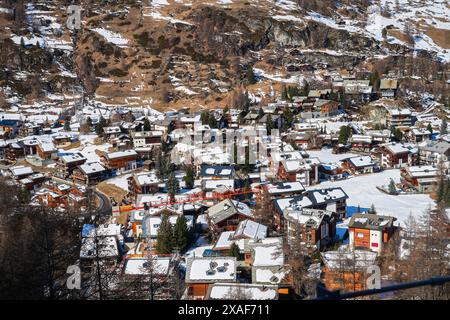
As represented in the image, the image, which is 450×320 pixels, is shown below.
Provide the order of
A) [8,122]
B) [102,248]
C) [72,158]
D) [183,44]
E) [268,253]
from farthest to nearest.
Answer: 1. [183,44]
2. [8,122]
3. [72,158]
4. [102,248]
5. [268,253]

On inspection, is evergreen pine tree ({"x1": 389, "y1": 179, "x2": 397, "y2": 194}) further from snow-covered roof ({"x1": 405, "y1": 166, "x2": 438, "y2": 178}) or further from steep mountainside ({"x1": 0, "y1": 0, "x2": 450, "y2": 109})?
steep mountainside ({"x1": 0, "y1": 0, "x2": 450, "y2": 109})

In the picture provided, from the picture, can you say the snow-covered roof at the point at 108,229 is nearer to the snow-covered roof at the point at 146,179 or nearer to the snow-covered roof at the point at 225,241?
the snow-covered roof at the point at 225,241

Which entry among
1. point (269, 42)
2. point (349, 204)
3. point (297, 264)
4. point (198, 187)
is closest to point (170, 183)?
point (198, 187)

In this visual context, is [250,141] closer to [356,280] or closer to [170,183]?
[170,183]

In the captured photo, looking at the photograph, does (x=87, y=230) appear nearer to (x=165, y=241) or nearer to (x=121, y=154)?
(x=165, y=241)

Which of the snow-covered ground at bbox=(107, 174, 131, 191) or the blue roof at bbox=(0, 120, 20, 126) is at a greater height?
the snow-covered ground at bbox=(107, 174, 131, 191)

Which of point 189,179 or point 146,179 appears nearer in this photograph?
point 189,179

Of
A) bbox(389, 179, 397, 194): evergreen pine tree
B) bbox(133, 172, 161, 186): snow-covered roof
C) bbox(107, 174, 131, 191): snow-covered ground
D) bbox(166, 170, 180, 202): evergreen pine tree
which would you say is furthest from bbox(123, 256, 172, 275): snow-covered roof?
bbox(389, 179, 397, 194): evergreen pine tree

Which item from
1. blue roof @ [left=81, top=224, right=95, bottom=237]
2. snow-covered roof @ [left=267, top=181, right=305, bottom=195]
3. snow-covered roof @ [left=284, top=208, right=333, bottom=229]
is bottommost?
blue roof @ [left=81, top=224, right=95, bottom=237]

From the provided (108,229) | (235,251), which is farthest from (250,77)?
(235,251)
